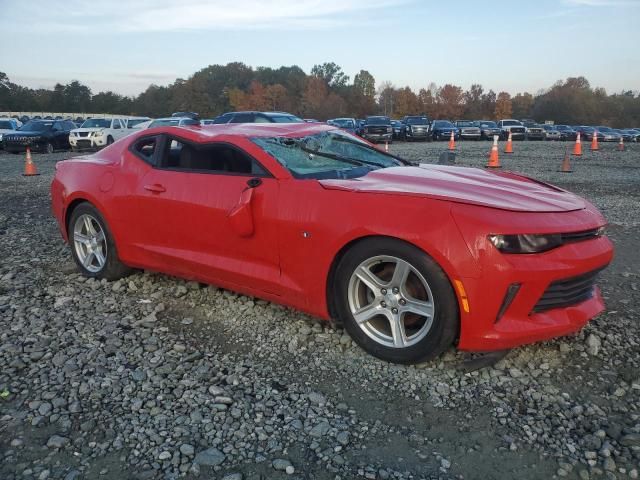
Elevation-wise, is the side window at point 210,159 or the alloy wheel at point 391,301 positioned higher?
the side window at point 210,159

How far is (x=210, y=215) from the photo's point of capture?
12.5 ft

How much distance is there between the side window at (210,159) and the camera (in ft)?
12.4

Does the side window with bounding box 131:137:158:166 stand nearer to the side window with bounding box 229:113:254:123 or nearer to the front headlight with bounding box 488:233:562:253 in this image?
the front headlight with bounding box 488:233:562:253

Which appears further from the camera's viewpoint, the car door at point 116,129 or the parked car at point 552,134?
the parked car at point 552,134

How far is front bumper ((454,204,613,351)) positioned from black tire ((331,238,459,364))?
0.09m

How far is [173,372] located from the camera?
124 inches

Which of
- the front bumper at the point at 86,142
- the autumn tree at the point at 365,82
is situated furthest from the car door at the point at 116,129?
the autumn tree at the point at 365,82

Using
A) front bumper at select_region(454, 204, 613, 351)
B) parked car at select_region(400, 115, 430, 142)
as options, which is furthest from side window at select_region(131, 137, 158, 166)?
parked car at select_region(400, 115, 430, 142)

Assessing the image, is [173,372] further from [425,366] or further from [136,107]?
[136,107]

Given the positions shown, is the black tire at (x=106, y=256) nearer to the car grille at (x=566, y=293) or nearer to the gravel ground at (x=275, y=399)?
the gravel ground at (x=275, y=399)

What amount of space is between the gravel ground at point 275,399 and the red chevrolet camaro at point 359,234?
0.27 m

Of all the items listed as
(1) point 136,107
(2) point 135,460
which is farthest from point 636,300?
(1) point 136,107

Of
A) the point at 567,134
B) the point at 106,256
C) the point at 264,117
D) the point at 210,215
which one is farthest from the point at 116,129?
the point at 567,134

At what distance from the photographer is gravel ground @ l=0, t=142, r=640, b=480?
234 cm
